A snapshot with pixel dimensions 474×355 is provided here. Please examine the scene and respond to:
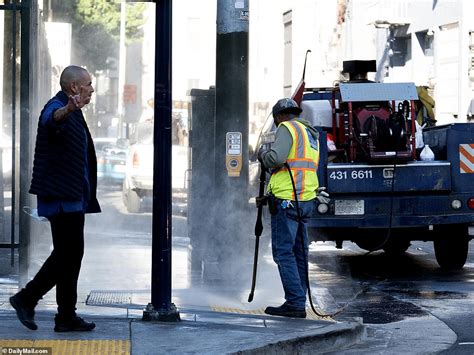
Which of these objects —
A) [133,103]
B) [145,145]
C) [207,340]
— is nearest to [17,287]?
[207,340]

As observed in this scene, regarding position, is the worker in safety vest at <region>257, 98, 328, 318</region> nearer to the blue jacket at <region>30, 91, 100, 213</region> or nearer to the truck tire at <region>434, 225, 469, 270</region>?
the blue jacket at <region>30, 91, 100, 213</region>

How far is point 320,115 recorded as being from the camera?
41.1ft

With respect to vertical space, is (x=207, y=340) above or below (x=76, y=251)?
below

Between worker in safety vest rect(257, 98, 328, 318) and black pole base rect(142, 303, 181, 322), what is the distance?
3.30ft

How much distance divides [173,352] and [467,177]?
229 inches

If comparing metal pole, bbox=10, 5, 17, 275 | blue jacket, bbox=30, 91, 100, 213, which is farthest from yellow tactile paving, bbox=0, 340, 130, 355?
metal pole, bbox=10, 5, 17, 275

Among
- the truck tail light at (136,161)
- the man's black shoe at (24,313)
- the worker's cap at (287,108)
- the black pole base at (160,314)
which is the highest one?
the worker's cap at (287,108)

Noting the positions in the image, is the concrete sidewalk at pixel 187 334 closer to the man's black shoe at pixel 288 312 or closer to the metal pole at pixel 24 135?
the man's black shoe at pixel 288 312

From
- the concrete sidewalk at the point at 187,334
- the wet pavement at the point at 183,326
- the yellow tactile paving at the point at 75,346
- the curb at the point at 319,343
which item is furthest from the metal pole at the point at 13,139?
the curb at the point at 319,343

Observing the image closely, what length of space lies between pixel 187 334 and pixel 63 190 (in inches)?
49.9

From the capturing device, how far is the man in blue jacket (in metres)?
7.16

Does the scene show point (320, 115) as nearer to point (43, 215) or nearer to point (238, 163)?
point (238, 163)

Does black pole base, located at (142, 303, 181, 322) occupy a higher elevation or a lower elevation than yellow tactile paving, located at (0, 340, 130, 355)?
higher

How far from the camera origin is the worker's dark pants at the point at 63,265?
724 centimetres
